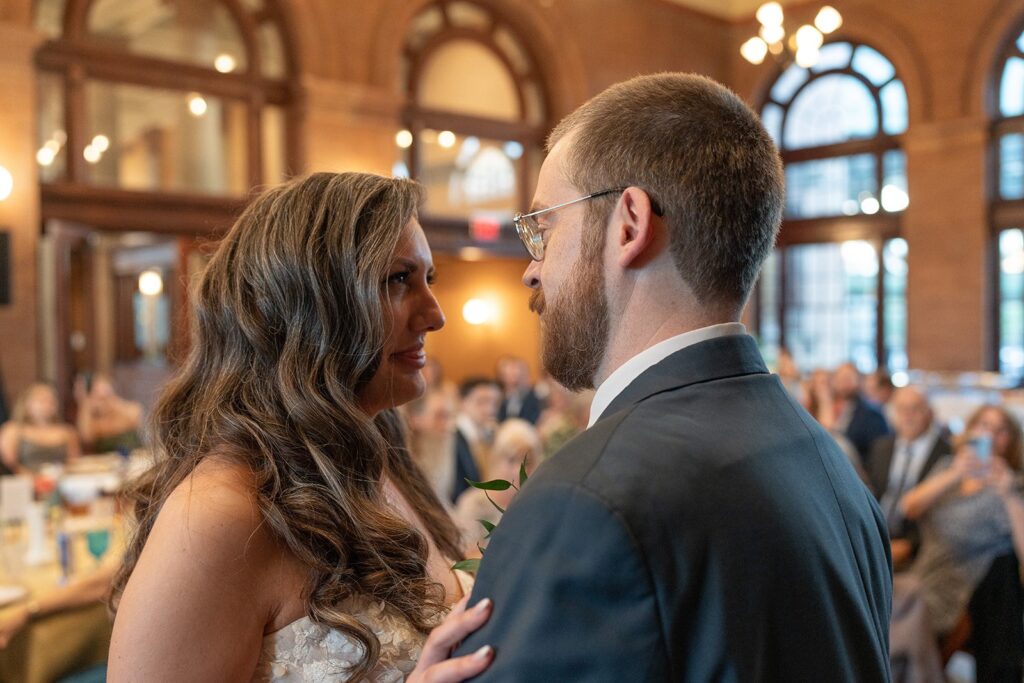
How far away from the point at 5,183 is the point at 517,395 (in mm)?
5108

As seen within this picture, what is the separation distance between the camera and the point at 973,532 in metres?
4.05

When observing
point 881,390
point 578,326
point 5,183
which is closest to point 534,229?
point 578,326

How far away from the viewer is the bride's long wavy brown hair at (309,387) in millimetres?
1415

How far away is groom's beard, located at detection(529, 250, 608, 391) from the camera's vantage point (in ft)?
3.48

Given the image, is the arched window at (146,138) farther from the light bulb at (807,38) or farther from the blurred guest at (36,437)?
the light bulb at (807,38)

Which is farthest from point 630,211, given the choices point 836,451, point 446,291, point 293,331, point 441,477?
point 446,291

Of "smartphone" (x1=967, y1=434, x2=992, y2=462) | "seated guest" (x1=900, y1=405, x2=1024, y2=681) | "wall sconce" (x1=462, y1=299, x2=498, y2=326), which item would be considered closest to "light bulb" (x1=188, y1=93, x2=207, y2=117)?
"wall sconce" (x1=462, y1=299, x2=498, y2=326)

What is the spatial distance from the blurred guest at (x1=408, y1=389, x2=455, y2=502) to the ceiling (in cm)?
1010

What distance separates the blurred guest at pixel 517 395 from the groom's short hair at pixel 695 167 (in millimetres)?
7453

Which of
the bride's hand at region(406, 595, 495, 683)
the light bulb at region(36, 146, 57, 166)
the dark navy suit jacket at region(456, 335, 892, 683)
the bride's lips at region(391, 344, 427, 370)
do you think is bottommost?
the bride's hand at region(406, 595, 495, 683)


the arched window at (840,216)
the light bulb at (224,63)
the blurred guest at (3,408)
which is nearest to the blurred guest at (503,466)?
the blurred guest at (3,408)

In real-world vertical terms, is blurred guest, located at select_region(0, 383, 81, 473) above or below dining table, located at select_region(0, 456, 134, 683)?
above

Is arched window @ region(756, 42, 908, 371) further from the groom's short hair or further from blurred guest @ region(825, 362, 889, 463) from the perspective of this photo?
the groom's short hair

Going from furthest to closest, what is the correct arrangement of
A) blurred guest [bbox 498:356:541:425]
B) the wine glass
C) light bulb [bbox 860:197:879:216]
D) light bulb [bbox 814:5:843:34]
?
light bulb [bbox 860:197:879:216] < light bulb [bbox 814:5:843:34] < blurred guest [bbox 498:356:541:425] < the wine glass
